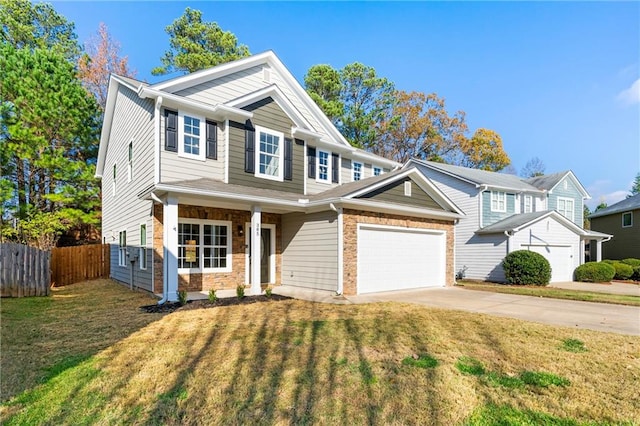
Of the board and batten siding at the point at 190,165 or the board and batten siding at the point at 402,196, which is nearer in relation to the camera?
the board and batten siding at the point at 190,165

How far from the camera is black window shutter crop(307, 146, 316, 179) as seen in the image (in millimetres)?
13156

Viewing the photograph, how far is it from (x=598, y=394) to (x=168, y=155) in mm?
10107

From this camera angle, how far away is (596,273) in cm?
1780

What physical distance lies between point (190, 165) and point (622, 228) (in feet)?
94.9

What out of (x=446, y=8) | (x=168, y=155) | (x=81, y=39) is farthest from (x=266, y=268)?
(x=81, y=39)

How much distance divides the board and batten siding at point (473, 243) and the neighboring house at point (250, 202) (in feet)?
17.5

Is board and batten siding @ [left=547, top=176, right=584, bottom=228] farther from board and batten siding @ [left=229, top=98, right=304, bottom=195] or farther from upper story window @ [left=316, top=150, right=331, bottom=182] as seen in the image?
board and batten siding @ [left=229, top=98, right=304, bottom=195]

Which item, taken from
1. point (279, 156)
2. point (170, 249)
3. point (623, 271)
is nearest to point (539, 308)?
point (279, 156)

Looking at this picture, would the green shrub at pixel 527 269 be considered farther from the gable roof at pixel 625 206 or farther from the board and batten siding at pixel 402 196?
the gable roof at pixel 625 206

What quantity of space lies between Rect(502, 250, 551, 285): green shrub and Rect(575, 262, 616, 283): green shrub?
4.87m

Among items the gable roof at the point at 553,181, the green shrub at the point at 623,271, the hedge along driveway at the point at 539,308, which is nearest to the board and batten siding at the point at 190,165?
the hedge along driveway at the point at 539,308

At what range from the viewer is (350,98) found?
2909 centimetres

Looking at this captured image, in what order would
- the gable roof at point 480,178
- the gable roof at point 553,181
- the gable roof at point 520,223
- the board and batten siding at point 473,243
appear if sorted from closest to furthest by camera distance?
the gable roof at point 520,223, the board and batten siding at point 473,243, the gable roof at point 480,178, the gable roof at point 553,181

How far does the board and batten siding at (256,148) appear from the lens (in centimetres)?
1085
